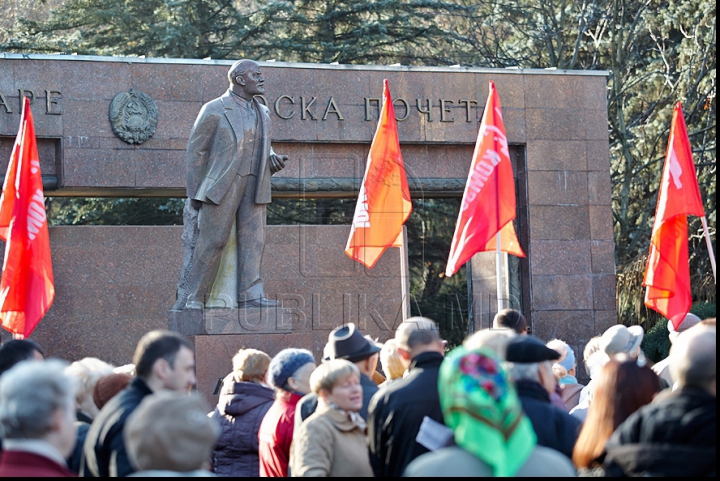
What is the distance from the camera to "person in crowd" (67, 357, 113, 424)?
5.54 meters

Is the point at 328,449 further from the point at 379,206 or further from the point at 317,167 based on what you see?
the point at 317,167

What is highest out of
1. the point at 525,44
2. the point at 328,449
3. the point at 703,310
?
the point at 525,44

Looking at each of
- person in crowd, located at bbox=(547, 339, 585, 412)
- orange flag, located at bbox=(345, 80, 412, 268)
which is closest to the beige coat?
person in crowd, located at bbox=(547, 339, 585, 412)

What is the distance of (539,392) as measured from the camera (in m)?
4.59

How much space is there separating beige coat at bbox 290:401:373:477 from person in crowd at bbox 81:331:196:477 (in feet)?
2.21

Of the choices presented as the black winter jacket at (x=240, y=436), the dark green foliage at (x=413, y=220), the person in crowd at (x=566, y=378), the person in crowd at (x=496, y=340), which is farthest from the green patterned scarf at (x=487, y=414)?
the dark green foliage at (x=413, y=220)

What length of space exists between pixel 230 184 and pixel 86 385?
4.35 metres

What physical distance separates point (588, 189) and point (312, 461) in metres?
10.9

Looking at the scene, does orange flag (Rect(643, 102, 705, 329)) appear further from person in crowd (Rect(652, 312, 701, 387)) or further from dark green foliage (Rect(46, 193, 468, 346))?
dark green foliage (Rect(46, 193, 468, 346))

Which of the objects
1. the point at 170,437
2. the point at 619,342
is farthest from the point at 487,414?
the point at 619,342

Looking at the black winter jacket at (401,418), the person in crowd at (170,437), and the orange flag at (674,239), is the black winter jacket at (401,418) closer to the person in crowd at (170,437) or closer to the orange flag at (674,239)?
the person in crowd at (170,437)

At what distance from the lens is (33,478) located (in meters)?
3.35

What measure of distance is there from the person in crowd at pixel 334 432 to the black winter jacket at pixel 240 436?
1148 mm

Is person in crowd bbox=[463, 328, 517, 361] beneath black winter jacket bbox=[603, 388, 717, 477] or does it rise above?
above
